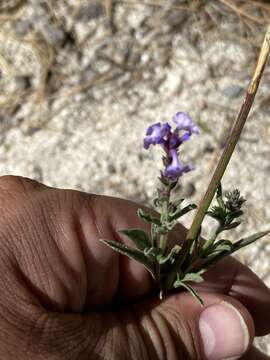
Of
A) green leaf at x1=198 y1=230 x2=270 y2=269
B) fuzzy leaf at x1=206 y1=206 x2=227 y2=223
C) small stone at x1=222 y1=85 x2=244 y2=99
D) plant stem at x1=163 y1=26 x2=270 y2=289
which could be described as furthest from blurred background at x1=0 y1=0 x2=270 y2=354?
plant stem at x1=163 y1=26 x2=270 y2=289

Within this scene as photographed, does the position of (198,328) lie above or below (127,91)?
below

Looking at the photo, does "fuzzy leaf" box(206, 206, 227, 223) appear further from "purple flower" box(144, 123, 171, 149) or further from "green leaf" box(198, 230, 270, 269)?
"purple flower" box(144, 123, 171, 149)

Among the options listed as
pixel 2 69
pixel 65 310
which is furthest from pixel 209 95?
pixel 65 310

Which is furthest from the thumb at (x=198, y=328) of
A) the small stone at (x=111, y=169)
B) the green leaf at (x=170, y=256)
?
the small stone at (x=111, y=169)

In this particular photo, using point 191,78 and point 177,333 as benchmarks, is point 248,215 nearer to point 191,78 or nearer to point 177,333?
point 191,78

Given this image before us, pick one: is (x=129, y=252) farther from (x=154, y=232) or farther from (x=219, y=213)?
(x=219, y=213)

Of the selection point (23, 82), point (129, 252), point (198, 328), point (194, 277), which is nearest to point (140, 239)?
point (129, 252)

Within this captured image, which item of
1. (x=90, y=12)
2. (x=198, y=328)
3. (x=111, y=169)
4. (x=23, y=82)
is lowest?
(x=198, y=328)
